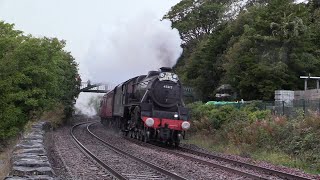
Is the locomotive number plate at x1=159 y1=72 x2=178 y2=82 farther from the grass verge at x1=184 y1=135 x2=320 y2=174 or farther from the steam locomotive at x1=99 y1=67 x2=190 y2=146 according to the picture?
the grass verge at x1=184 y1=135 x2=320 y2=174

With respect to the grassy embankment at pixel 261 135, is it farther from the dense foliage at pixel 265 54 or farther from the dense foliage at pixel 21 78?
the dense foliage at pixel 21 78

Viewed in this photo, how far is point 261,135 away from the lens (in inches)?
742

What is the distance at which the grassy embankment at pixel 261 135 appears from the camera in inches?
621

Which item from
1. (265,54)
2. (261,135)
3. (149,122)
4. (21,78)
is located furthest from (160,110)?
(265,54)

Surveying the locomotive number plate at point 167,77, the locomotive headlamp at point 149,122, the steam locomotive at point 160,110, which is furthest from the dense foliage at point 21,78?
the locomotive number plate at point 167,77

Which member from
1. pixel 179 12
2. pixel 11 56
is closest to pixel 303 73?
pixel 11 56

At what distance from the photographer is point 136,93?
79.3ft

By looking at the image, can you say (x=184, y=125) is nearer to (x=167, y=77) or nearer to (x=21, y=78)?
(x=167, y=77)

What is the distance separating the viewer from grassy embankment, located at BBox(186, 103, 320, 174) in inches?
621

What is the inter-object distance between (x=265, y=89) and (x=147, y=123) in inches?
637

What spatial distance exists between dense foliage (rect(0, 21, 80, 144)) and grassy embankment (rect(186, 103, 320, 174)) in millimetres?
10156

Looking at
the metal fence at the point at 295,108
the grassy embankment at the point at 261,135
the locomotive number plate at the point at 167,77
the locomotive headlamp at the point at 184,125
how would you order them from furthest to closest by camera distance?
the locomotive number plate at the point at 167,77, the locomotive headlamp at the point at 184,125, the metal fence at the point at 295,108, the grassy embankment at the point at 261,135

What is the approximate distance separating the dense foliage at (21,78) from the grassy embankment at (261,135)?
10156mm

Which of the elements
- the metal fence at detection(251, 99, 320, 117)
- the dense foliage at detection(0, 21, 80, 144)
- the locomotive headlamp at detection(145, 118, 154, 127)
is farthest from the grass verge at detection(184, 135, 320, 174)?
the dense foliage at detection(0, 21, 80, 144)
